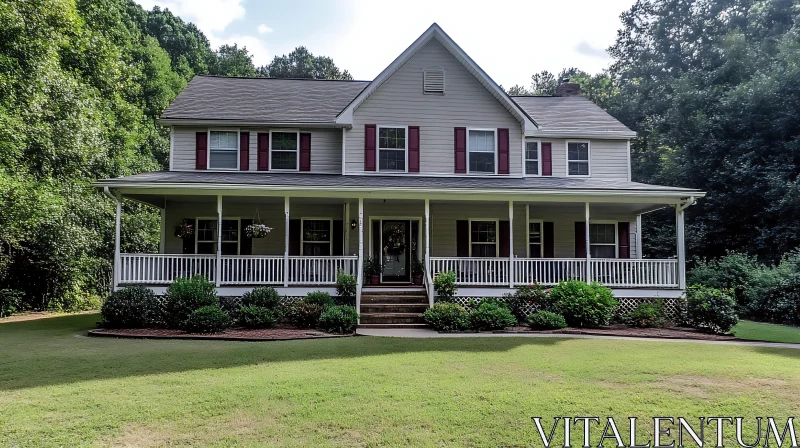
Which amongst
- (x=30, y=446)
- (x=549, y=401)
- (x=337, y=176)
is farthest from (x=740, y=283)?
(x=30, y=446)

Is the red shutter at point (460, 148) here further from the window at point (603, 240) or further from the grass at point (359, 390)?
the grass at point (359, 390)

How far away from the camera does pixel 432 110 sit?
16.4 meters

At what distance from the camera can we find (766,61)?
24.9 metres

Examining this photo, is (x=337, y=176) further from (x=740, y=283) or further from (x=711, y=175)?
(x=711, y=175)

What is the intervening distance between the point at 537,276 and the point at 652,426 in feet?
31.1

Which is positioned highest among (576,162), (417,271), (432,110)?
(432,110)

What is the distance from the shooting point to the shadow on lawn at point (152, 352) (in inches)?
290

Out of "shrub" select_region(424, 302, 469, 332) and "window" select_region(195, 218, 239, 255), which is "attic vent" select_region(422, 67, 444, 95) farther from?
"window" select_region(195, 218, 239, 255)

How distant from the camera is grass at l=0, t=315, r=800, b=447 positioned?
16.4 feet

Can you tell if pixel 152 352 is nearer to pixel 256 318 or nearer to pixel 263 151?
pixel 256 318

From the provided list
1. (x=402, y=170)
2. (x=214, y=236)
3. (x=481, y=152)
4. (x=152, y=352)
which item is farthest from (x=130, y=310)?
(x=481, y=152)

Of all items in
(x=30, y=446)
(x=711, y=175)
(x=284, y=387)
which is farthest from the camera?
(x=711, y=175)

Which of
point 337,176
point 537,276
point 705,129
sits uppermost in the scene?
point 705,129

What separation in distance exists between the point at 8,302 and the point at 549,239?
18142 millimetres
